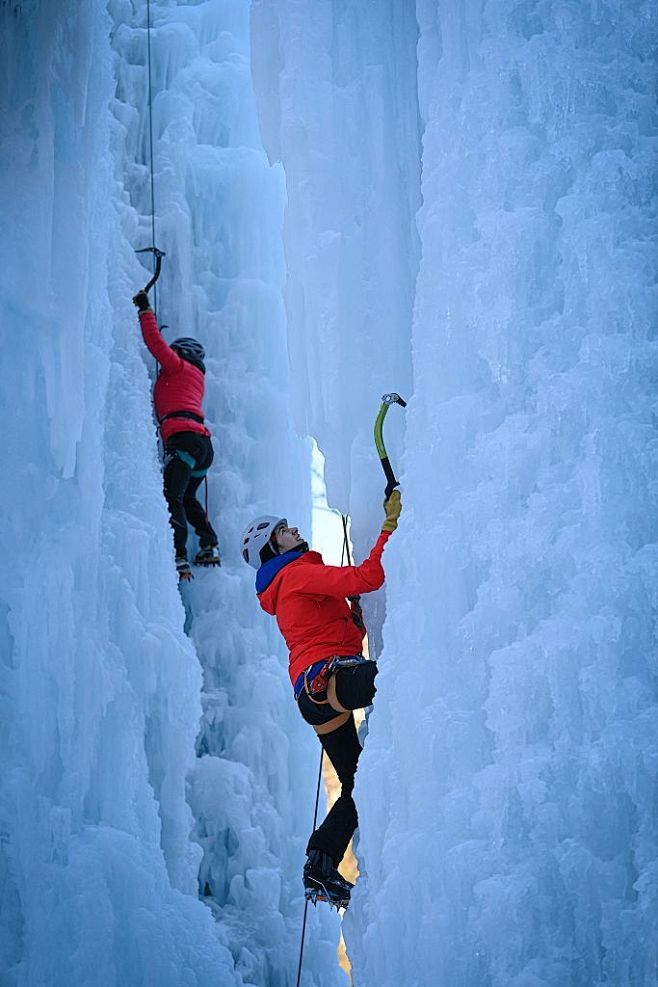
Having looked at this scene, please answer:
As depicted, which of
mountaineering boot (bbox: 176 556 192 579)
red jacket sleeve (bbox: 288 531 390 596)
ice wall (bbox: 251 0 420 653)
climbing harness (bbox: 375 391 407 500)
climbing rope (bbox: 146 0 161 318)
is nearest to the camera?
red jacket sleeve (bbox: 288 531 390 596)

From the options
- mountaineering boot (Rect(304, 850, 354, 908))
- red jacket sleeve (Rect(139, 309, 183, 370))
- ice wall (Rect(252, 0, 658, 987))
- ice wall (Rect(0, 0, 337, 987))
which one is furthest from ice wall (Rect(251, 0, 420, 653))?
red jacket sleeve (Rect(139, 309, 183, 370))

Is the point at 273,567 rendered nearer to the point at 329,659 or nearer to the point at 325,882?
the point at 329,659

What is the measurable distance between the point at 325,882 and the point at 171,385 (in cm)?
283

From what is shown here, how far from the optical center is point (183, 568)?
17.9ft

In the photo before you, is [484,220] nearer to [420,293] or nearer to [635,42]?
[420,293]

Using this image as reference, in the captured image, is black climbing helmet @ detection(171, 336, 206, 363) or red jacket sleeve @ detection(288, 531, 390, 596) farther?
black climbing helmet @ detection(171, 336, 206, 363)

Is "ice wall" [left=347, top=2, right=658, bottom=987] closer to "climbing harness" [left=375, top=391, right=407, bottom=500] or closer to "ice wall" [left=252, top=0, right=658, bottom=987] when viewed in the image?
"ice wall" [left=252, top=0, right=658, bottom=987]

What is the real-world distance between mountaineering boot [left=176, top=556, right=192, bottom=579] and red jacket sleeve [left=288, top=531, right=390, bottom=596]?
1.77 metres

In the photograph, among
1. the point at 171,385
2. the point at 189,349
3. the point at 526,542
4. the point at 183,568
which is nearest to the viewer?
the point at 526,542

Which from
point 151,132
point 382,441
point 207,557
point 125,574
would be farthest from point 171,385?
point 382,441

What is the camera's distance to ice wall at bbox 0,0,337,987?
14.5ft

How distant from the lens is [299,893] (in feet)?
18.0

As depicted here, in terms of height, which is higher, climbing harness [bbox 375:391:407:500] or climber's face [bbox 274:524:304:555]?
climbing harness [bbox 375:391:407:500]

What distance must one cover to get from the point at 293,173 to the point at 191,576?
2.17 m
